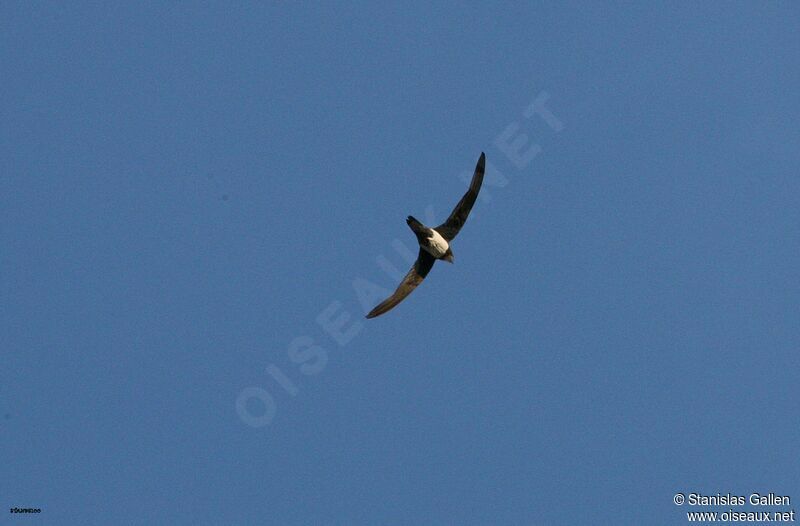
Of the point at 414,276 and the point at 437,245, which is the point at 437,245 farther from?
the point at 414,276

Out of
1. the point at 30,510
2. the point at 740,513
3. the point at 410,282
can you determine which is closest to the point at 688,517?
the point at 740,513

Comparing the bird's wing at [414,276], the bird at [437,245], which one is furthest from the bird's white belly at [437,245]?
the bird's wing at [414,276]

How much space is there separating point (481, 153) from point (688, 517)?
19.4 meters

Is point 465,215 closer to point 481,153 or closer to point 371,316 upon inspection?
point 481,153

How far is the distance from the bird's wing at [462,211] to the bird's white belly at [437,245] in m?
0.49

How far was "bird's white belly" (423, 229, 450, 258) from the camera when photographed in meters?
38.8

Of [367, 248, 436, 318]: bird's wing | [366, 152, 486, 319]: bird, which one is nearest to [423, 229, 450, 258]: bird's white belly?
[366, 152, 486, 319]: bird

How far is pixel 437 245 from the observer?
39062 mm

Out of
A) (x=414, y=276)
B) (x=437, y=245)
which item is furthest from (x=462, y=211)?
(x=414, y=276)

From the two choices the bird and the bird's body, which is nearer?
the bird's body

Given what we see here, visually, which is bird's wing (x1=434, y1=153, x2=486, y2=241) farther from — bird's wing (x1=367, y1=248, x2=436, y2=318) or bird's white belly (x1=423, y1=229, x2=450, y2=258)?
bird's wing (x1=367, y1=248, x2=436, y2=318)

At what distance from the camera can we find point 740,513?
1636 inches

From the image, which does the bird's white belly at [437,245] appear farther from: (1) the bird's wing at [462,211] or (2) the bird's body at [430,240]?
(1) the bird's wing at [462,211]

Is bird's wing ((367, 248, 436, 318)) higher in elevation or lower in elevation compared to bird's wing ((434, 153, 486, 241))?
lower
